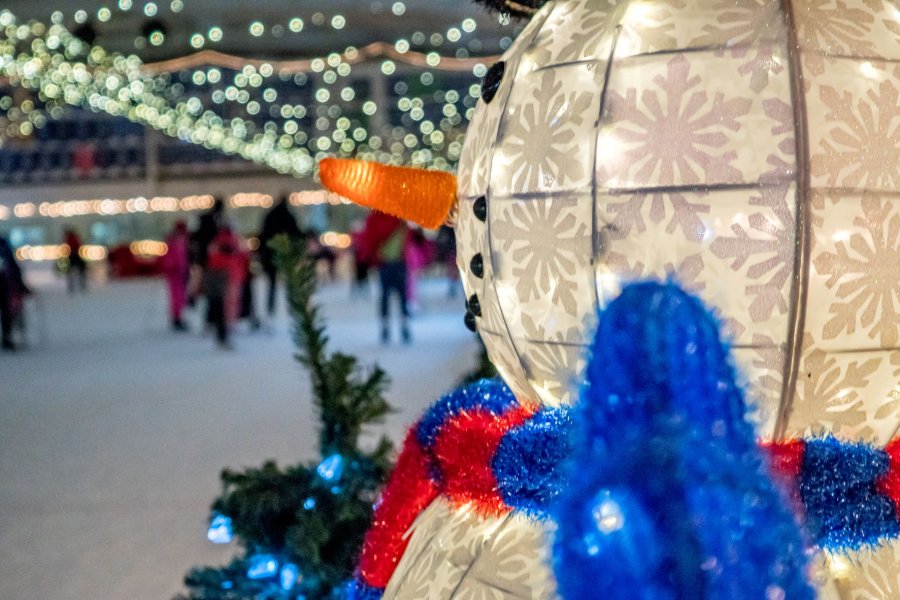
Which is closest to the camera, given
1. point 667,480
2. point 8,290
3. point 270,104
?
point 667,480

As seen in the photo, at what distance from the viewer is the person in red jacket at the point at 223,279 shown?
341 inches

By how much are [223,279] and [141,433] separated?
3.67 meters

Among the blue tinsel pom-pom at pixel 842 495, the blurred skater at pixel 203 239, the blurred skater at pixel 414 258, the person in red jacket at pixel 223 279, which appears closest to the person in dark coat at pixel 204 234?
the blurred skater at pixel 203 239

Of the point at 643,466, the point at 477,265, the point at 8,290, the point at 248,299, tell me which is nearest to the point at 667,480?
the point at 643,466

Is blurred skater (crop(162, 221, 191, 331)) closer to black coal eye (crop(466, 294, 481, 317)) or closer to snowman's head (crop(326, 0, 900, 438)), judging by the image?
black coal eye (crop(466, 294, 481, 317))

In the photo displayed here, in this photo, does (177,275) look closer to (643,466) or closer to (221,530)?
(221,530)

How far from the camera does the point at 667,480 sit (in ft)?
1.94

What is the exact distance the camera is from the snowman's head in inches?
31.2

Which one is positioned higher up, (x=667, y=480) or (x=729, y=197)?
(x=729, y=197)

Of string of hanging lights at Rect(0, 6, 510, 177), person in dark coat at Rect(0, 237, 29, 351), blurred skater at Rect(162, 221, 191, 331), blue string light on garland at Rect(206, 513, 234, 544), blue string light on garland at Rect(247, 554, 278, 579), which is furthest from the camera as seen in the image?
string of hanging lights at Rect(0, 6, 510, 177)

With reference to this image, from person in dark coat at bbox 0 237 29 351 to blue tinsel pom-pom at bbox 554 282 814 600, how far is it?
8.98 m

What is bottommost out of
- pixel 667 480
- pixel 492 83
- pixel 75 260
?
pixel 75 260

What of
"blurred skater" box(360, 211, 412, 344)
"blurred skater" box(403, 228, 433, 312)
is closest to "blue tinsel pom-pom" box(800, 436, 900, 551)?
"blurred skater" box(360, 211, 412, 344)

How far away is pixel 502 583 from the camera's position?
901 millimetres
